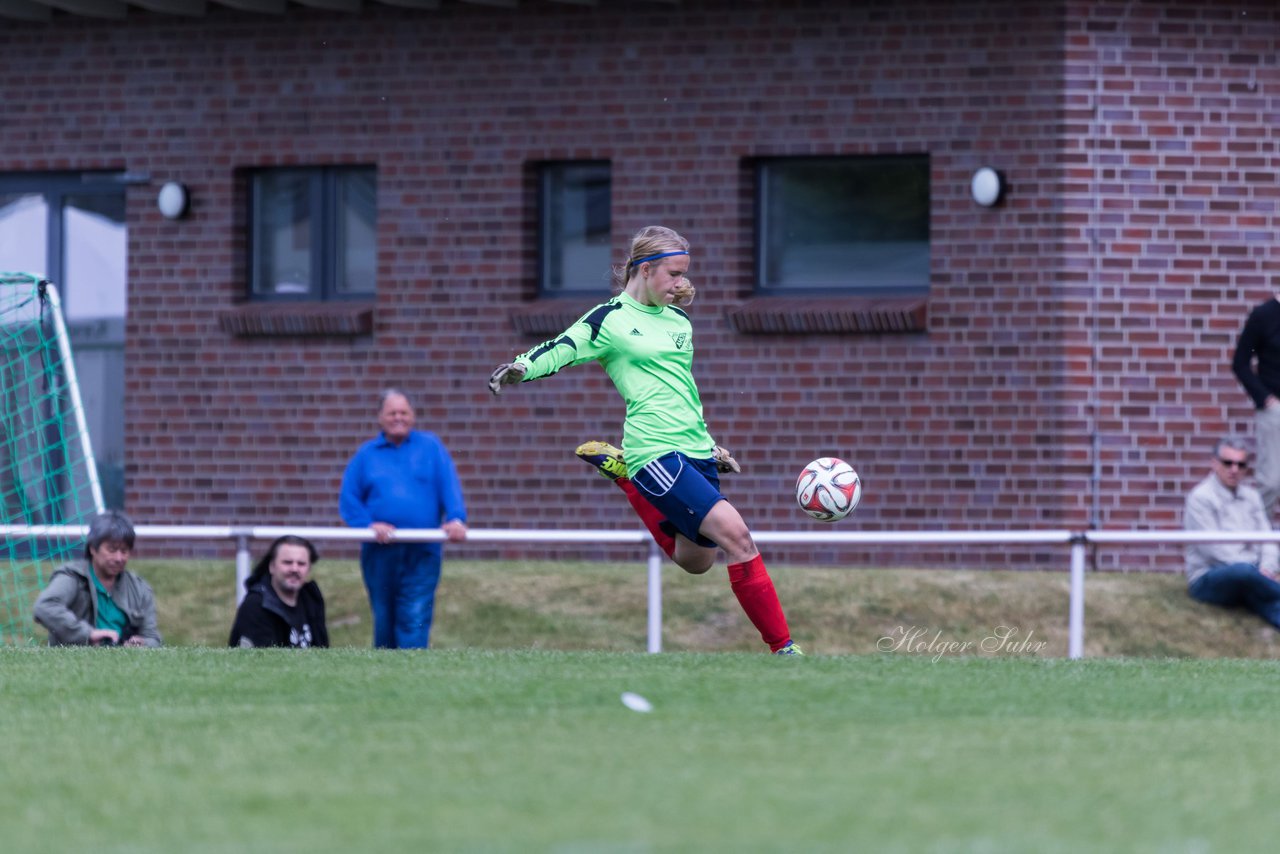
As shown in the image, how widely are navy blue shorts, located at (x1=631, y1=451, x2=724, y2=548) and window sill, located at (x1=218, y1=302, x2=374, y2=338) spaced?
649 cm

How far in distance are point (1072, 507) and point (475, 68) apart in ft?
17.0

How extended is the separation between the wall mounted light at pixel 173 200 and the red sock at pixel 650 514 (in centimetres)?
718

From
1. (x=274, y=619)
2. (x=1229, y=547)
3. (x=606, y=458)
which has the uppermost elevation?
(x=606, y=458)

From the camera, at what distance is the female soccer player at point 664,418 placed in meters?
9.49

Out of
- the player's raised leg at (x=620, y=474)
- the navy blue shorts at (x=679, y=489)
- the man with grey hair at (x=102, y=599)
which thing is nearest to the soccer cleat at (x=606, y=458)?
the player's raised leg at (x=620, y=474)

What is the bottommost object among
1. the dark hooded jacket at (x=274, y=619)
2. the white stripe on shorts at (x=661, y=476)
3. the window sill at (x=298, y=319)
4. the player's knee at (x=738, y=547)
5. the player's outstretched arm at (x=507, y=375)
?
the dark hooded jacket at (x=274, y=619)

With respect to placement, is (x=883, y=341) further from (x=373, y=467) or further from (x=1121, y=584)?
(x=373, y=467)

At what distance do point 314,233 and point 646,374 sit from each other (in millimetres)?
7122

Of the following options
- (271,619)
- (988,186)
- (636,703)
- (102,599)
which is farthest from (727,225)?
(636,703)

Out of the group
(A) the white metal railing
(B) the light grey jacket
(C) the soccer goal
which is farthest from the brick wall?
(B) the light grey jacket

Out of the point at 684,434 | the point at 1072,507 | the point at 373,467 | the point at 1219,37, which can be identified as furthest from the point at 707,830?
the point at 1219,37

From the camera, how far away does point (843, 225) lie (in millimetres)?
15094

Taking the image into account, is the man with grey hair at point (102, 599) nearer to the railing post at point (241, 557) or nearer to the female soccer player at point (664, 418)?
the railing post at point (241, 557)

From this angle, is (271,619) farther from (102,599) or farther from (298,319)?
(298,319)
